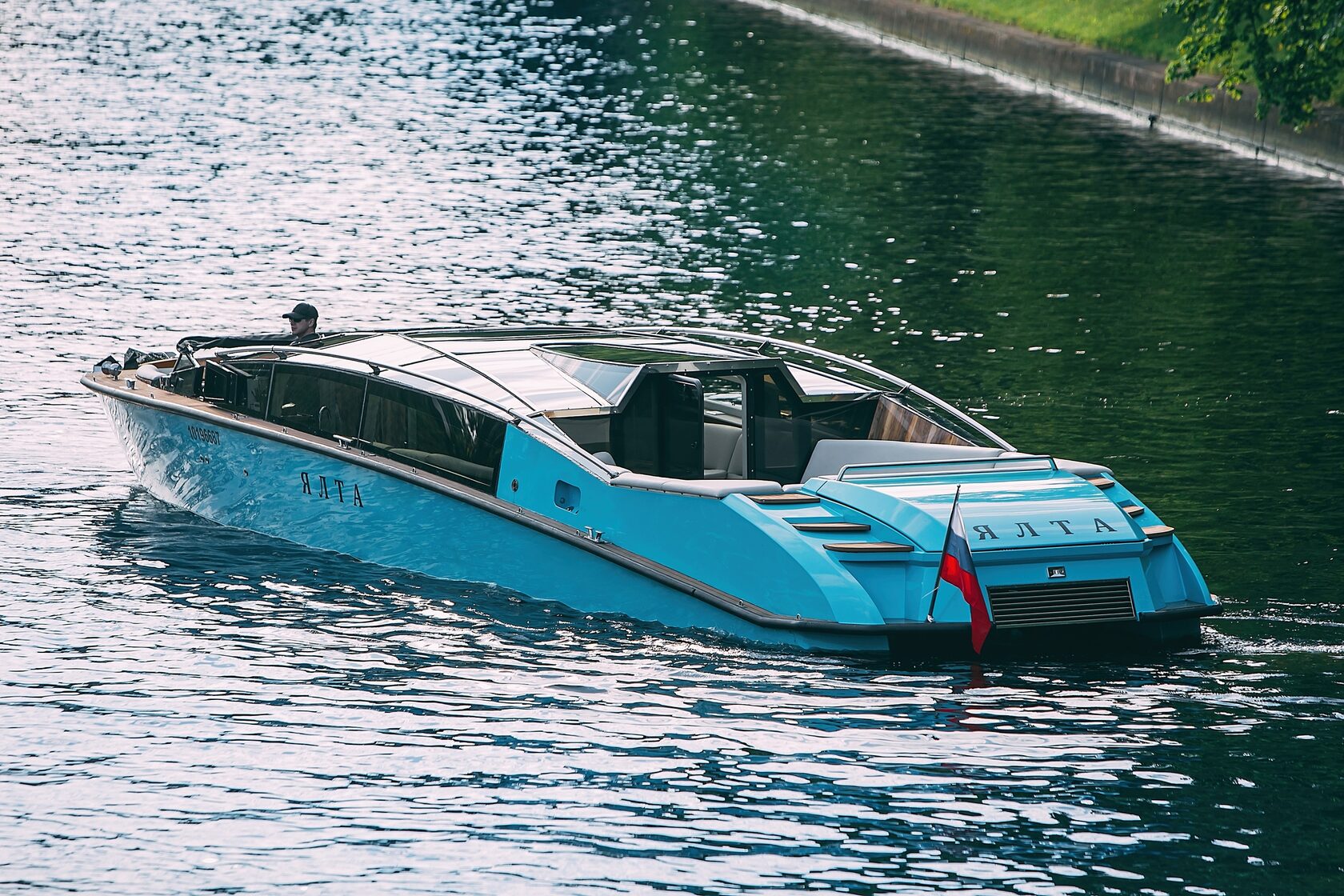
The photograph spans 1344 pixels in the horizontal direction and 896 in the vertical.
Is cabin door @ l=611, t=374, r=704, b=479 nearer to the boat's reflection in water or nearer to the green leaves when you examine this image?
the boat's reflection in water

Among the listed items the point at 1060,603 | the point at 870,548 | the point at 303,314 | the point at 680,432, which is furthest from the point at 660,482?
the point at 303,314

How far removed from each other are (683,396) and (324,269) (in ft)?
49.9

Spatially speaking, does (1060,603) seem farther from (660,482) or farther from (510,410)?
(510,410)

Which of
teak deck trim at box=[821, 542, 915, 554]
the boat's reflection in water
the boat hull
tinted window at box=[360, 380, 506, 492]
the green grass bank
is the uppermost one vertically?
the green grass bank

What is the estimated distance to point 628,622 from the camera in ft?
44.2

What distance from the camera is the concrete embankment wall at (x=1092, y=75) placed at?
123ft

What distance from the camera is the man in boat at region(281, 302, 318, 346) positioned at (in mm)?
17109

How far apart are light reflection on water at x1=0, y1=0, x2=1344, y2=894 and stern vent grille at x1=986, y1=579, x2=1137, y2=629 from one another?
399 millimetres

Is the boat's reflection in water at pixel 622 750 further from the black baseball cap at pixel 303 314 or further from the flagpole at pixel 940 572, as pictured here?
the black baseball cap at pixel 303 314

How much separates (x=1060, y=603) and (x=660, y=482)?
9.24ft

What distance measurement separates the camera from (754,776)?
10992 mm

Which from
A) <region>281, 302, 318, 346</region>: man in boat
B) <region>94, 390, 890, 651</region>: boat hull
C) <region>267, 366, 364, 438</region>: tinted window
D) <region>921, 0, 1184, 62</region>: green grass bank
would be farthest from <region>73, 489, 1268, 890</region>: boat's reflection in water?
<region>921, 0, 1184, 62</region>: green grass bank

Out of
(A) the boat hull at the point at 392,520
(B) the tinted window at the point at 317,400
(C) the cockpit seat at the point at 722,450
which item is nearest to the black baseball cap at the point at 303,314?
(B) the tinted window at the point at 317,400

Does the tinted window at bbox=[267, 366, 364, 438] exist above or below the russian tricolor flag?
above
